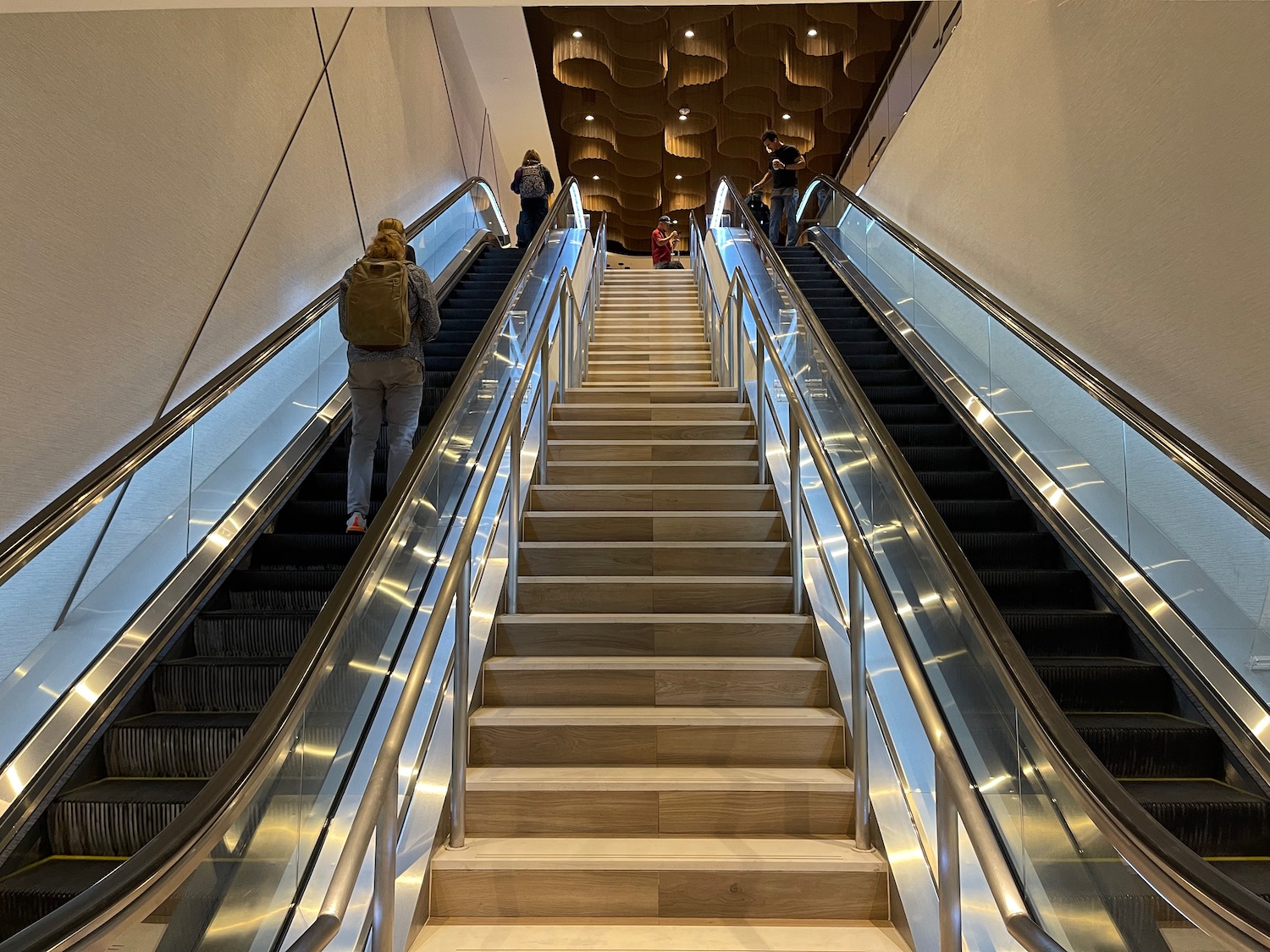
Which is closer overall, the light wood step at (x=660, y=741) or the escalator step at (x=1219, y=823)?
the escalator step at (x=1219, y=823)

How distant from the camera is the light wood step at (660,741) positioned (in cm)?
306

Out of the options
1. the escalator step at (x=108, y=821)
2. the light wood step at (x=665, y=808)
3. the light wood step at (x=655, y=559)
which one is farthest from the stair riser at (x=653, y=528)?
the escalator step at (x=108, y=821)

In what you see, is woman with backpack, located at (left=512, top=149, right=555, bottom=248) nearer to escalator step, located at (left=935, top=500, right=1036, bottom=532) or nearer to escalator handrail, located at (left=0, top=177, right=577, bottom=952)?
escalator step, located at (left=935, top=500, right=1036, bottom=532)

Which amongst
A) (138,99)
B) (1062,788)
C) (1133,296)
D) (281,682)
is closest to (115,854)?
(281,682)

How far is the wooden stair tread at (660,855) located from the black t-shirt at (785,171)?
8.96m

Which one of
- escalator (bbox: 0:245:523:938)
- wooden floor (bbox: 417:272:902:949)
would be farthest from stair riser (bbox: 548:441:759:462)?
escalator (bbox: 0:245:523:938)

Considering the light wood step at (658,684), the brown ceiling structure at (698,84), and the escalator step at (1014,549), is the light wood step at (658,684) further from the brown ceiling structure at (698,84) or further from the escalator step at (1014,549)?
the brown ceiling structure at (698,84)

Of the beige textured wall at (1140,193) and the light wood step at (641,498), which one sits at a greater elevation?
the beige textured wall at (1140,193)

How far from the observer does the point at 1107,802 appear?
1.56m

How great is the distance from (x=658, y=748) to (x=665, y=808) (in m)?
0.28

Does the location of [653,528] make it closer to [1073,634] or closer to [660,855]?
[1073,634]

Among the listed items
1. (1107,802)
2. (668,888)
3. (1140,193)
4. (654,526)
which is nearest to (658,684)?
(668,888)

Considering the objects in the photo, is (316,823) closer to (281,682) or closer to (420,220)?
(281,682)

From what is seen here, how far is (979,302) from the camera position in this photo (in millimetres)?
5516
